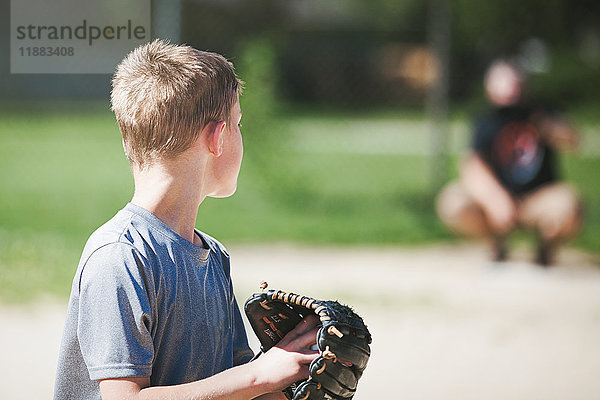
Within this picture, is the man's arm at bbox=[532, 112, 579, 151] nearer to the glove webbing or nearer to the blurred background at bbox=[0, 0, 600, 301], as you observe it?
the blurred background at bbox=[0, 0, 600, 301]

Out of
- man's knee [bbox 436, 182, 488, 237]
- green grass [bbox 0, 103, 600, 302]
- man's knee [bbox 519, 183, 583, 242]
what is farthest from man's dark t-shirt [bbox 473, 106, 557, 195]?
green grass [bbox 0, 103, 600, 302]

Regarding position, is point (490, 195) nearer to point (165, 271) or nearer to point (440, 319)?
point (440, 319)

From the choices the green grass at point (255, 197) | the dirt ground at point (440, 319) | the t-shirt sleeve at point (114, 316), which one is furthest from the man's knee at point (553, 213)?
the t-shirt sleeve at point (114, 316)

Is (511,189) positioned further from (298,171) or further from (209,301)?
(209,301)

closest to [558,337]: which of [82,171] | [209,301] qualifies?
[209,301]

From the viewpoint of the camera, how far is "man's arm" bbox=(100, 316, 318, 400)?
4.50ft

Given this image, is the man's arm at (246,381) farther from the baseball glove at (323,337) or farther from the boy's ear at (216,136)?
the boy's ear at (216,136)

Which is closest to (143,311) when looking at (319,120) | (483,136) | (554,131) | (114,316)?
(114,316)

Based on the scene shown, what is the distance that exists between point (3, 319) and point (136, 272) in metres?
3.66

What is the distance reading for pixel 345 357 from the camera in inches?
59.5

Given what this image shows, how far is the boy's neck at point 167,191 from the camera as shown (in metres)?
1.54

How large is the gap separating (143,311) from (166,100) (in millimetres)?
392

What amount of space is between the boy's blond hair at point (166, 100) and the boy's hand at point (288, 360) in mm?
426

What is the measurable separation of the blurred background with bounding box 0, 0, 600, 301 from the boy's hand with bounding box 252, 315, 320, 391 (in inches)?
34.6
